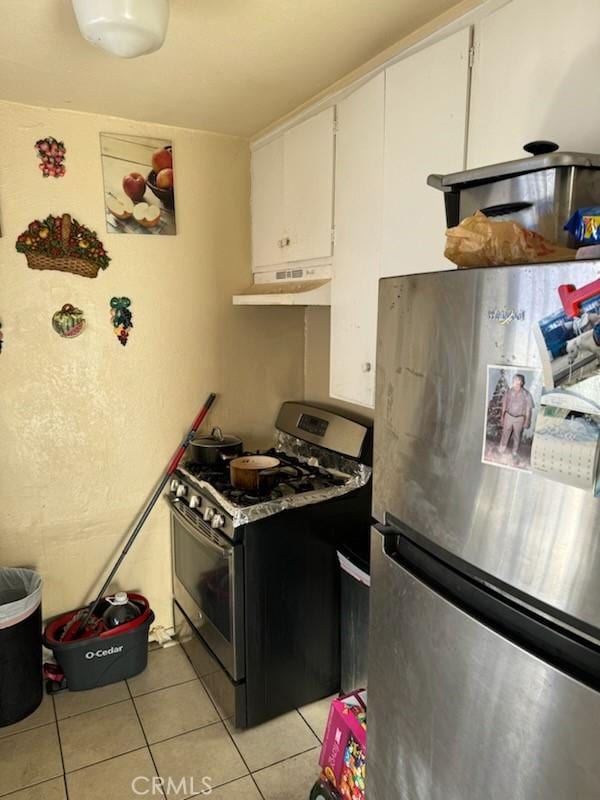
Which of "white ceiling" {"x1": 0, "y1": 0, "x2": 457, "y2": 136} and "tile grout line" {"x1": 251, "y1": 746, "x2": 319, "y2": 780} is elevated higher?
"white ceiling" {"x1": 0, "y1": 0, "x2": 457, "y2": 136}

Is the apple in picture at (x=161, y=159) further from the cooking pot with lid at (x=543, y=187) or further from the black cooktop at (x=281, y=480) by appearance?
the cooking pot with lid at (x=543, y=187)

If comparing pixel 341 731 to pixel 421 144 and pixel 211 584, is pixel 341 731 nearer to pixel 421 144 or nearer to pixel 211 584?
pixel 211 584

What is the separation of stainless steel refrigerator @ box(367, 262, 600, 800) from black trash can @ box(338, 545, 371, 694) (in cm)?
80

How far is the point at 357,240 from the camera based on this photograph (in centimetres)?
189

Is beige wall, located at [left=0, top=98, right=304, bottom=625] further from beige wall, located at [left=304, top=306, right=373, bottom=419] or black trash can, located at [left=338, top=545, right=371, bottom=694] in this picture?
black trash can, located at [left=338, top=545, right=371, bottom=694]

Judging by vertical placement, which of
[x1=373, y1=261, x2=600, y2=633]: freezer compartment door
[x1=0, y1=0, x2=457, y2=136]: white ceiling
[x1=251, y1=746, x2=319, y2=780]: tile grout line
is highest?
[x1=0, y1=0, x2=457, y2=136]: white ceiling

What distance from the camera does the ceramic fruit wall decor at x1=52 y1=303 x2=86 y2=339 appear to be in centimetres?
234

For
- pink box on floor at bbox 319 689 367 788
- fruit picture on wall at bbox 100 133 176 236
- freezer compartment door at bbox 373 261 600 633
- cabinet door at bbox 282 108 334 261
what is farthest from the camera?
fruit picture on wall at bbox 100 133 176 236

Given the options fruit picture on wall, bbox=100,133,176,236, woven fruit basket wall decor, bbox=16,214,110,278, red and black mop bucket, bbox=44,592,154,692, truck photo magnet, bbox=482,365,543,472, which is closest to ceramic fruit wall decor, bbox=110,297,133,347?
woven fruit basket wall decor, bbox=16,214,110,278

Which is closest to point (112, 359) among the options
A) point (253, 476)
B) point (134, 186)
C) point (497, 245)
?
point (134, 186)

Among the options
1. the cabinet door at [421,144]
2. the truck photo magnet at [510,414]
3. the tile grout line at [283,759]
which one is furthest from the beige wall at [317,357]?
the truck photo magnet at [510,414]

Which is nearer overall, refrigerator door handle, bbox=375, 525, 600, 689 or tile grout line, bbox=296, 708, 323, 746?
refrigerator door handle, bbox=375, 525, 600, 689

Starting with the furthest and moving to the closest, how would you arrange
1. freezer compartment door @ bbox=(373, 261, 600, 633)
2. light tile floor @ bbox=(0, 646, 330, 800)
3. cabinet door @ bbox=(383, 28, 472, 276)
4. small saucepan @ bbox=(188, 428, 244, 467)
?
1. small saucepan @ bbox=(188, 428, 244, 467)
2. light tile floor @ bbox=(0, 646, 330, 800)
3. cabinet door @ bbox=(383, 28, 472, 276)
4. freezer compartment door @ bbox=(373, 261, 600, 633)

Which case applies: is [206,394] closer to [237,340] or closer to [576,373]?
[237,340]
